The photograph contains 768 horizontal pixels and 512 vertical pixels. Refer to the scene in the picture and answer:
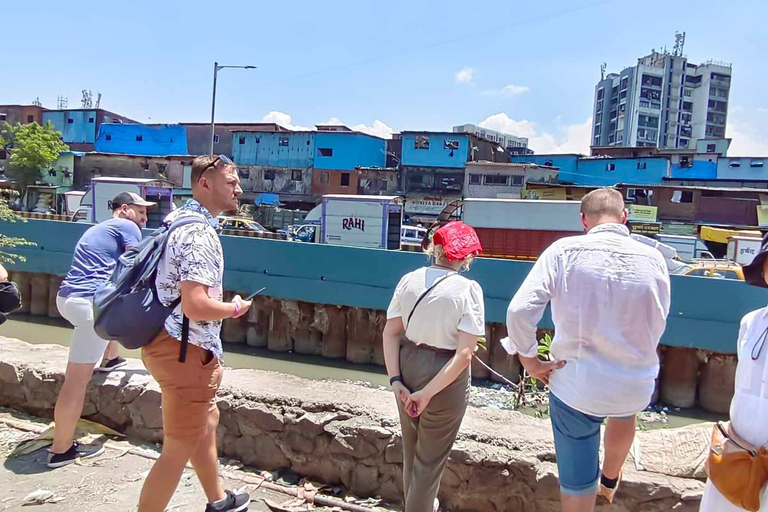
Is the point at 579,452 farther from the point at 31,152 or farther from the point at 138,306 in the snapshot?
the point at 31,152

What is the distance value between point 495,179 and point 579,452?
2942cm

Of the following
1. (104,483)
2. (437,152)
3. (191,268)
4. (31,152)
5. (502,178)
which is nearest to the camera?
(191,268)

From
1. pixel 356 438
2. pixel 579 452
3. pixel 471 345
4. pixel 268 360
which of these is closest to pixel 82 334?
pixel 356 438

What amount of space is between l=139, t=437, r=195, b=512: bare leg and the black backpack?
420mm

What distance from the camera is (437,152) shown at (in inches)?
1238

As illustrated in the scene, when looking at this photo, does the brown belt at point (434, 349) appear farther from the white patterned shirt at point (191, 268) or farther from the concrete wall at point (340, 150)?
the concrete wall at point (340, 150)

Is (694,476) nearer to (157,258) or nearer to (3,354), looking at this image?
(157,258)

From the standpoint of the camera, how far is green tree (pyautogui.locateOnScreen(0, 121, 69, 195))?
1268 inches

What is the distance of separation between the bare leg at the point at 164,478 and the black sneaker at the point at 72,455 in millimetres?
1270

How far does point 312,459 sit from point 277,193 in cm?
3191

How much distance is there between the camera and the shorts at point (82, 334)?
10.6ft

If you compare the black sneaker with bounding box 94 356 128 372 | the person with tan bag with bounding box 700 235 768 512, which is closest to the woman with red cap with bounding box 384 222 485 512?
the person with tan bag with bounding box 700 235 768 512

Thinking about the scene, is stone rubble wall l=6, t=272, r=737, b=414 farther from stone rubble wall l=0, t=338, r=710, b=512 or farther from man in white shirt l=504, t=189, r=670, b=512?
man in white shirt l=504, t=189, r=670, b=512

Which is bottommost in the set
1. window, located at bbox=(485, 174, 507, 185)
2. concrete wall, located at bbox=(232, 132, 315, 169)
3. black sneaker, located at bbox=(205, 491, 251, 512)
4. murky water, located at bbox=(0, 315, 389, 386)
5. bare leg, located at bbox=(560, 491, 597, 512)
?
murky water, located at bbox=(0, 315, 389, 386)
